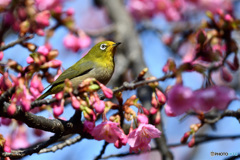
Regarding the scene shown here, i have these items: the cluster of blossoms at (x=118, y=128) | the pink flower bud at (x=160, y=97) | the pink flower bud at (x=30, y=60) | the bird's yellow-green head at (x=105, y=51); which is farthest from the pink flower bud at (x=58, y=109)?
the bird's yellow-green head at (x=105, y=51)

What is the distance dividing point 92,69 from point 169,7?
371cm

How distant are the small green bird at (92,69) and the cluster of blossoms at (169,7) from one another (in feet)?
9.88

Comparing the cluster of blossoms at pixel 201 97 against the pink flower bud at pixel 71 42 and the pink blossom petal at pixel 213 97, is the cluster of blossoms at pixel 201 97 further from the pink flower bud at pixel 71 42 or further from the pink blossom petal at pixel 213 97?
the pink flower bud at pixel 71 42

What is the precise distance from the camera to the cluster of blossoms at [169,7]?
23.1 ft

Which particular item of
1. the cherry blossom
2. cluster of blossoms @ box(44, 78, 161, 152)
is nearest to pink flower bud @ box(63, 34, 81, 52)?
cluster of blossoms @ box(44, 78, 161, 152)

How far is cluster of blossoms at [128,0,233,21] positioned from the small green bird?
119 inches

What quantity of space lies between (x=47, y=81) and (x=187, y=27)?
3871 millimetres

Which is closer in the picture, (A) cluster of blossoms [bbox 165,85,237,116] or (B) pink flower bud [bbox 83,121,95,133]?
(A) cluster of blossoms [bbox 165,85,237,116]

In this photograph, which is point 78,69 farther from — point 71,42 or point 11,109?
point 11,109

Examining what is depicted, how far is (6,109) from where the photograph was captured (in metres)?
2.34

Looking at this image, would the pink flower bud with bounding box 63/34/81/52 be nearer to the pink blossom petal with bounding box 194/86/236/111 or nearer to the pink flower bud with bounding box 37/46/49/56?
the pink flower bud with bounding box 37/46/49/56

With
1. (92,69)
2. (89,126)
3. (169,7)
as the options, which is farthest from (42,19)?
(169,7)

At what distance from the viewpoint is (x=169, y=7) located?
23.7 ft

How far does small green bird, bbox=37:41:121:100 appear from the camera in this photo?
3.72m
